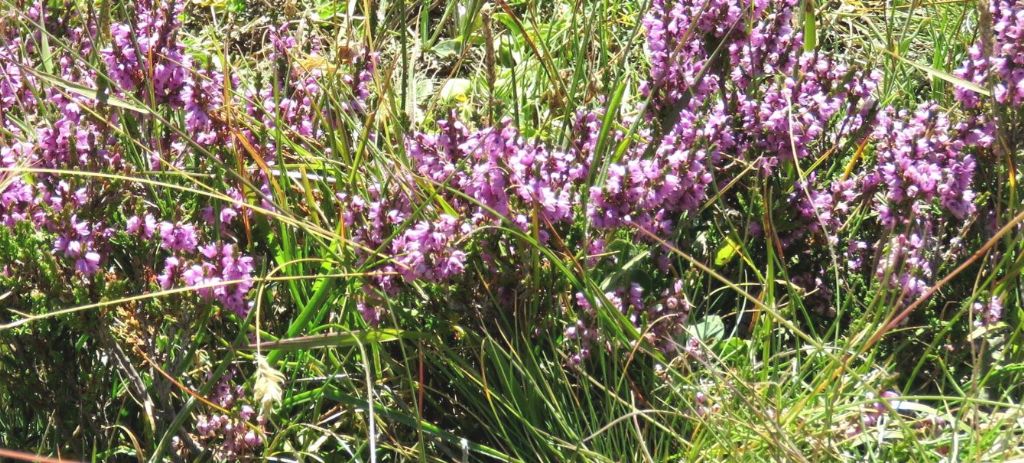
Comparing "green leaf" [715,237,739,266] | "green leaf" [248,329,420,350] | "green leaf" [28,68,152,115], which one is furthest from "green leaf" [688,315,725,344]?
"green leaf" [28,68,152,115]

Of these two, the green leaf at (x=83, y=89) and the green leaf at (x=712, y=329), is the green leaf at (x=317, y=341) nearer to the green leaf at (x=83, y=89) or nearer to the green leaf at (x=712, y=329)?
the green leaf at (x=83, y=89)

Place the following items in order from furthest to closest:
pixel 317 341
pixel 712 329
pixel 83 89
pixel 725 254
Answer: pixel 725 254 < pixel 712 329 < pixel 83 89 < pixel 317 341

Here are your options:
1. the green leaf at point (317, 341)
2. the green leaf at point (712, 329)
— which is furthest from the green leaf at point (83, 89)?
the green leaf at point (712, 329)

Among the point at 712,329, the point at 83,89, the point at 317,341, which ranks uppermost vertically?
the point at 83,89

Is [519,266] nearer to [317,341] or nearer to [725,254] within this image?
[317,341]

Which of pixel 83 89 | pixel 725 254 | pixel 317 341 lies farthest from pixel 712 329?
pixel 83 89

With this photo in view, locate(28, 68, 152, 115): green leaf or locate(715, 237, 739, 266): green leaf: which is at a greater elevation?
locate(28, 68, 152, 115): green leaf

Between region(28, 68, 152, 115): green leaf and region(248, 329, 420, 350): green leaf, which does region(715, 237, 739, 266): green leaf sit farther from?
region(28, 68, 152, 115): green leaf

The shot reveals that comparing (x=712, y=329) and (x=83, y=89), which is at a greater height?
(x=83, y=89)

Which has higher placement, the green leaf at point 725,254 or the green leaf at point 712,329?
the green leaf at point 725,254

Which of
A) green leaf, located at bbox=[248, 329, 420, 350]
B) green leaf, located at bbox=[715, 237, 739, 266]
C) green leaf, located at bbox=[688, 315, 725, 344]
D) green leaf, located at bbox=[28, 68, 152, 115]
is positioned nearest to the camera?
green leaf, located at bbox=[248, 329, 420, 350]
